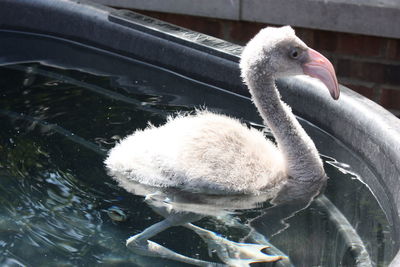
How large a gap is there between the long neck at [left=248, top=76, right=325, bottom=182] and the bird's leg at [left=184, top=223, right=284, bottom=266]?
65 cm

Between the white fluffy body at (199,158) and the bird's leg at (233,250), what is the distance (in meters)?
0.35

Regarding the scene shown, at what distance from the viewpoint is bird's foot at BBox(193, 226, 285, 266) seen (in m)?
2.78

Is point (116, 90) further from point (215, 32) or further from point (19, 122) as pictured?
point (215, 32)

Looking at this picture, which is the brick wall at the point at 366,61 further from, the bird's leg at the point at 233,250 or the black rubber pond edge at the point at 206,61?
the bird's leg at the point at 233,250

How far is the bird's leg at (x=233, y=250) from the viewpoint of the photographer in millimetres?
2775

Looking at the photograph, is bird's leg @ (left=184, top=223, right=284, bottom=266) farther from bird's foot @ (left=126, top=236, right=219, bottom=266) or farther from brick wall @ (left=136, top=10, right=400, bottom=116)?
brick wall @ (left=136, top=10, right=400, bottom=116)

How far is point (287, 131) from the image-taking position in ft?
11.6

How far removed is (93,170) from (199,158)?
1.55ft

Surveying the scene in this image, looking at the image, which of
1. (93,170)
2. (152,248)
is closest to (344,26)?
(93,170)

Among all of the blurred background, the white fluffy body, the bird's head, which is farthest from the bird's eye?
the blurred background

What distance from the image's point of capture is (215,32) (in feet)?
16.9

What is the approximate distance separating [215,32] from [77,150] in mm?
1921

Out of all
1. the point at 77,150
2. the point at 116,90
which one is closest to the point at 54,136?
the point at 77,150

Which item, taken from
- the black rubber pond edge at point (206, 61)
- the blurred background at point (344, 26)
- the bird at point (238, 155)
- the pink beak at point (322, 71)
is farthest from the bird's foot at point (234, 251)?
the blurred background at point (344, 26)
